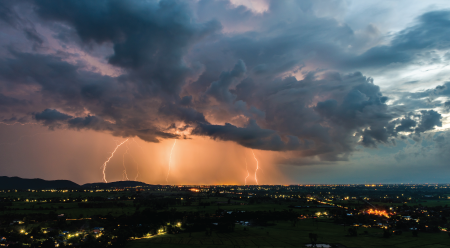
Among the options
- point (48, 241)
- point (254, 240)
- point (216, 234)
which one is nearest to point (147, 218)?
point (216, 234)

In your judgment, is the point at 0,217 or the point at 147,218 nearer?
the point at 0,217

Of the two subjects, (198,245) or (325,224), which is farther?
(325,224)

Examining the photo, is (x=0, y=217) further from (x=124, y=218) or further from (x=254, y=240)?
(x=254, y=240)

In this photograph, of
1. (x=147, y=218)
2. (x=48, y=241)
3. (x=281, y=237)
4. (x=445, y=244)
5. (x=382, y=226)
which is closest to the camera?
(x=48, y=241)

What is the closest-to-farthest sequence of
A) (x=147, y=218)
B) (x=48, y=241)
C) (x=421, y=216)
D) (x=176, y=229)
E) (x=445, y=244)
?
1. (x=48, y=241)
2. (x=445, y=244)
3. (x=176, y=229)
4. (x=147, y=218)
5. (x=421, y=216)

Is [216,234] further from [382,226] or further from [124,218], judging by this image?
[382,226]

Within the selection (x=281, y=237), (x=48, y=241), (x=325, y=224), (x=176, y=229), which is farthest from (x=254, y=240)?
(x=48, y=241)
